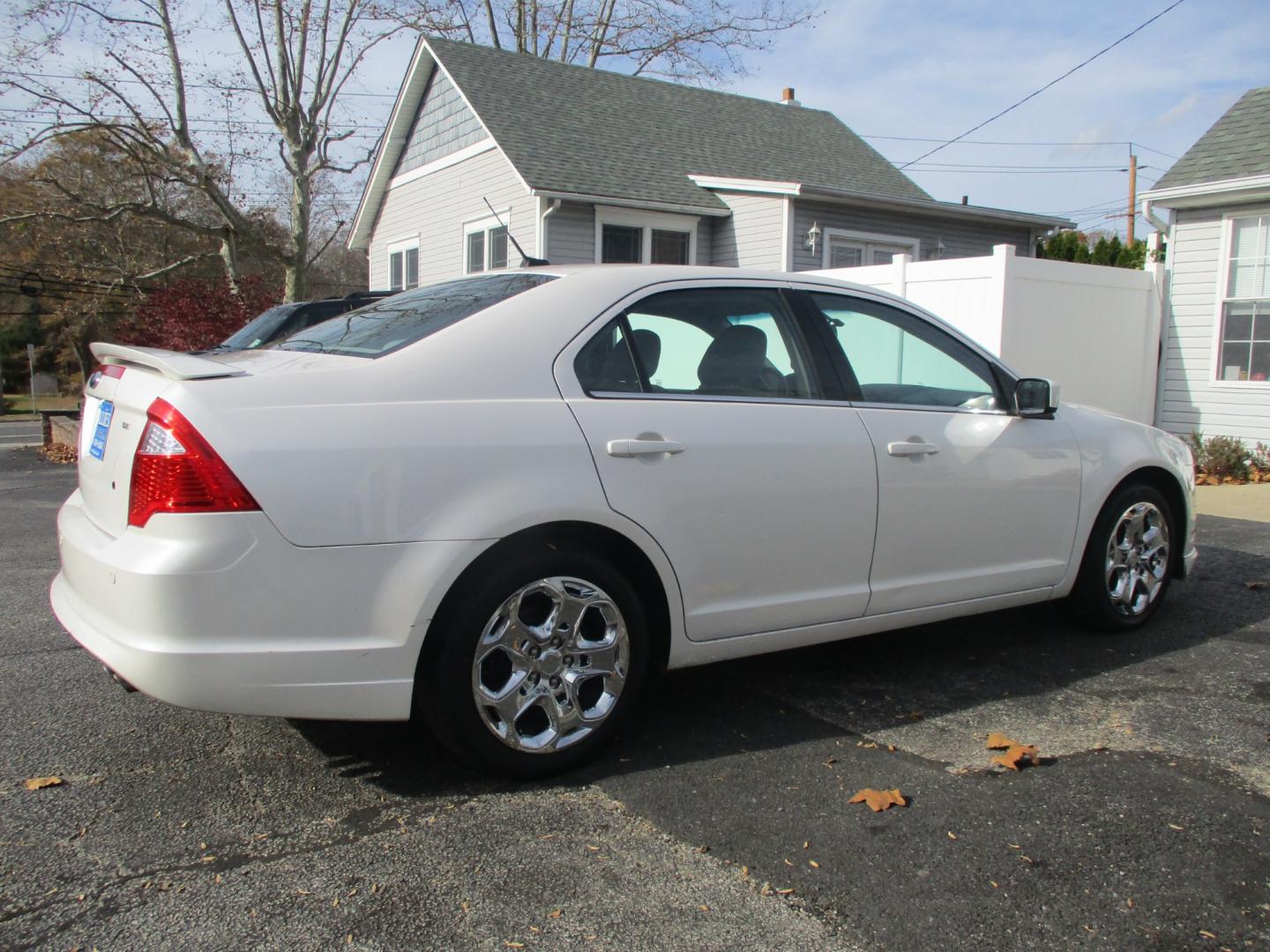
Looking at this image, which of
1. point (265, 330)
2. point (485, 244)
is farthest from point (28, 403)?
point (265, 330)

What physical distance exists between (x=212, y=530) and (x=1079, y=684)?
334cm

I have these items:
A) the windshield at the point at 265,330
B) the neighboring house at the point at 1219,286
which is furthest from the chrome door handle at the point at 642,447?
the neighboring house at the point at 1219,286

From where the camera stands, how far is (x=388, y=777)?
320 cm

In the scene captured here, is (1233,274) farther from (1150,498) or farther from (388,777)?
(388,777)

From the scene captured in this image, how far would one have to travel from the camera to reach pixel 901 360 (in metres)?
4.25

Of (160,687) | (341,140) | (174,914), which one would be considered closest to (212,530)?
(160,687)

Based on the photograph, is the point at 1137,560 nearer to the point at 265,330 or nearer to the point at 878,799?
the point at 878,799

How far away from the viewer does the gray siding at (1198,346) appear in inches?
458

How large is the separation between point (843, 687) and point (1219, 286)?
10047mm

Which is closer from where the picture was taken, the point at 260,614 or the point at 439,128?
the point at 260,614

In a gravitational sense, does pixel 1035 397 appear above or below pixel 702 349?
below

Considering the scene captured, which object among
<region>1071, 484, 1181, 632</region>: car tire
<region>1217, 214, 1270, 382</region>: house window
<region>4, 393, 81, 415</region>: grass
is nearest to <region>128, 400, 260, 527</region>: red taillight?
<region>1071, 484, 1181, 632</region>: car tire

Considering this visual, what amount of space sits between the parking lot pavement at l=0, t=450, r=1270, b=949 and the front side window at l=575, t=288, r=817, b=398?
3.98 ft

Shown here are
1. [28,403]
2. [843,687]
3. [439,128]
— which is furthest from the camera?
[28,403]
